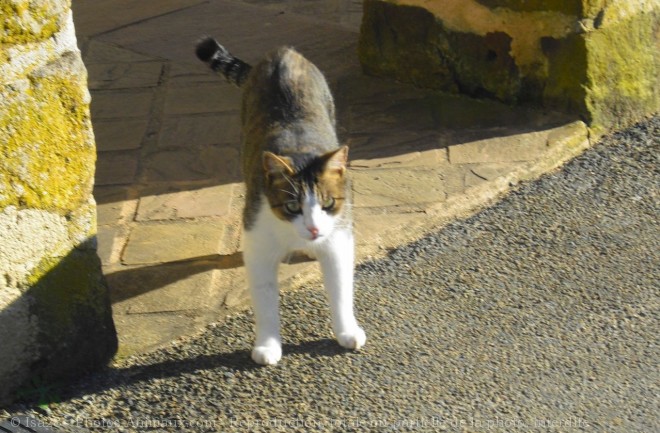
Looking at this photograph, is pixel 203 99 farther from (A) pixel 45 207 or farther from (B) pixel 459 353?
(B) pixel 459 353

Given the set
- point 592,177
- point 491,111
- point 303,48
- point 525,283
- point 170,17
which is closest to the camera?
point 525,283

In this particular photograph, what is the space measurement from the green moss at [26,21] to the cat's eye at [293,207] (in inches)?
37.2

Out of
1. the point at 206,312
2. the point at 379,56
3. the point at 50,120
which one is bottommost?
the point at 206,312

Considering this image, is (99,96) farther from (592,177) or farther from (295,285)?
(592,177)

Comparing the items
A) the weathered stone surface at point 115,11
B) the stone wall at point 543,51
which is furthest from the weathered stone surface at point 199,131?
the weathered stone surface at point 115,11

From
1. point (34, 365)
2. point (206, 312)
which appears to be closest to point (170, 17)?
point (206, 312)

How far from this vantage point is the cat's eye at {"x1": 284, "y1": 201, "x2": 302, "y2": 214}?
3498mm

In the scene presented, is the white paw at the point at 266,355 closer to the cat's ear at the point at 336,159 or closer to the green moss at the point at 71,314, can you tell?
the green moss at the point at 71,314

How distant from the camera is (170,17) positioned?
6918mm

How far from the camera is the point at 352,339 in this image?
3.71 metres

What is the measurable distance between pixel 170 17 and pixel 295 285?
3.33 meters

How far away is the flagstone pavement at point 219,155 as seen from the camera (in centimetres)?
424

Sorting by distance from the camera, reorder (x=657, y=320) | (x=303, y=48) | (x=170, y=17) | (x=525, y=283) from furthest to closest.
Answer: (x=170, y=17) < (x=303, y=48) < (x=525, y=283) < (x=657, y=320)

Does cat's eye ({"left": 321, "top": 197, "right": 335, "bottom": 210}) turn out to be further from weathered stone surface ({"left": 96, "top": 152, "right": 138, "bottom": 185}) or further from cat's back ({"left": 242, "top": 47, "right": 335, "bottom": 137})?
weathered stone surface ({"left": 96, "top": 152, "right": 138, "bottom": 185})
